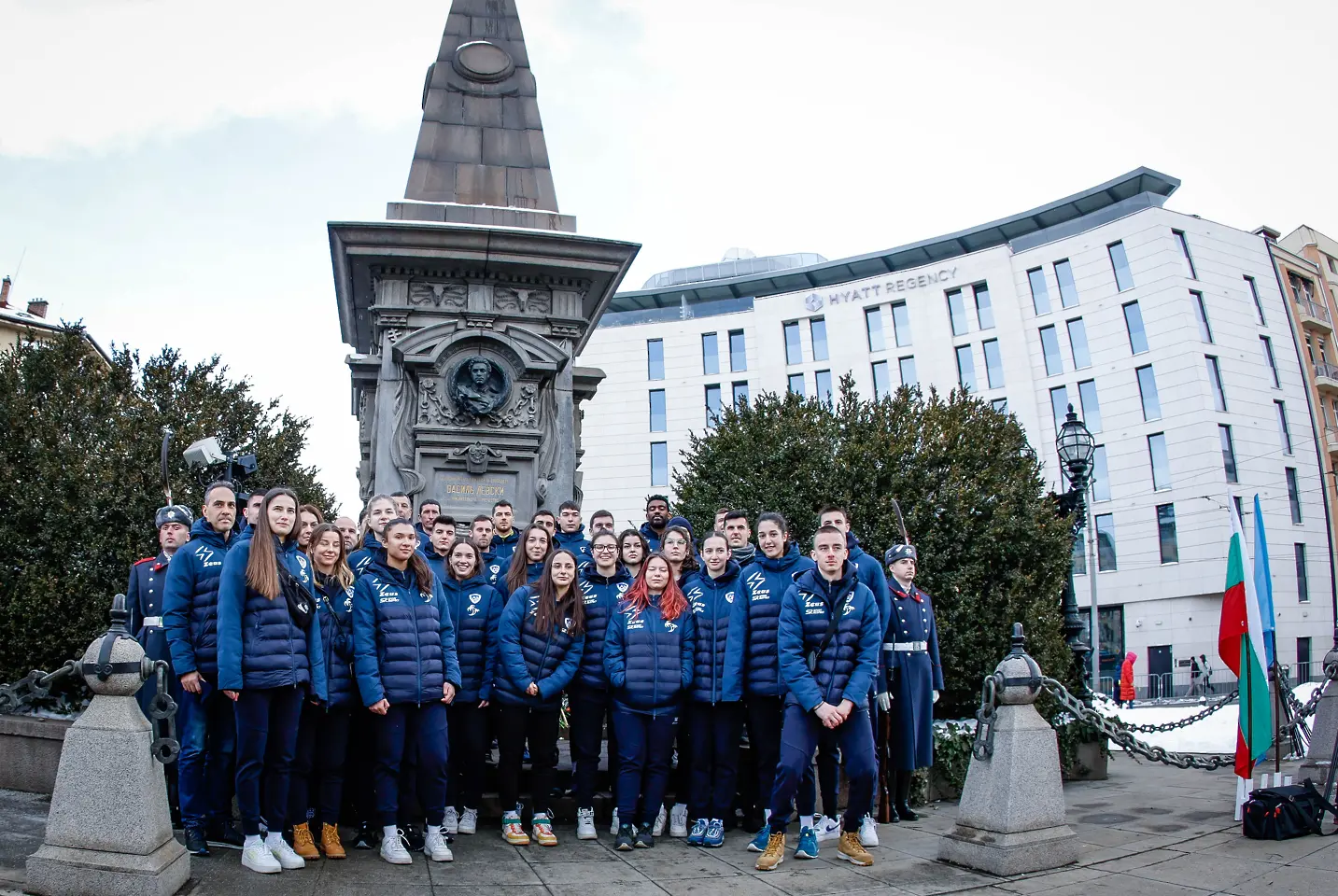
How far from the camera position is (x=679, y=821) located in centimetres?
688

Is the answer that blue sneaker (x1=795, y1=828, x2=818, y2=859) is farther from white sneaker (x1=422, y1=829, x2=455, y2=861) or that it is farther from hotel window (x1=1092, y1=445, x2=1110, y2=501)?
hotel window (x1=1092, y1=445, x2=1110, y2=501)

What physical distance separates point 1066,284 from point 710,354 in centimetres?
1682

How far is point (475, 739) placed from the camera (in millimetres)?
6637

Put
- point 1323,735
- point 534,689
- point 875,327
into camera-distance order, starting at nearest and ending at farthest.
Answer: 1. point 534,689
2. point 1323,735
3. point 875,327

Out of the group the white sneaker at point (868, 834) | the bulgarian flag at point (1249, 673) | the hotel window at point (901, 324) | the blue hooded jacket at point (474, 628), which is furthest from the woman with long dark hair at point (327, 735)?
the hotel window at point (901, 324)

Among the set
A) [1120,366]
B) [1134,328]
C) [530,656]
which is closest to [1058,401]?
[1120,366]

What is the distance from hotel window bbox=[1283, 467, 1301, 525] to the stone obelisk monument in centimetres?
3756

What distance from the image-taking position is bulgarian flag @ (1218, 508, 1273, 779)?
7.28m

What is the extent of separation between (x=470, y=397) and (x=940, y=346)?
36.5 m

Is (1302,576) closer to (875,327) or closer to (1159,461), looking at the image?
(1159,461)

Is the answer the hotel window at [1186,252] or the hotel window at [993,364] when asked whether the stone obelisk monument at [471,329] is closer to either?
the hotel window at [993,364]

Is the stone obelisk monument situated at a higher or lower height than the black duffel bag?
higher

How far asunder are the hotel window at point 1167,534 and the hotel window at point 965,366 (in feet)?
30.8

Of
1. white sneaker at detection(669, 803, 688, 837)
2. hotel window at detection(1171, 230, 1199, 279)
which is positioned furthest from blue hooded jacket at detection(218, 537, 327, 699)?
hotel window at detection(1171, 230, 1199, 279)
